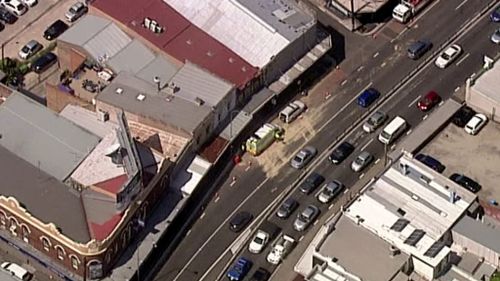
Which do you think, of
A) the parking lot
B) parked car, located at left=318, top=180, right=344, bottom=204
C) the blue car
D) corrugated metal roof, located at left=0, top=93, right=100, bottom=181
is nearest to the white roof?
parked car, located at left=318, top=180, right=344, bottom=204

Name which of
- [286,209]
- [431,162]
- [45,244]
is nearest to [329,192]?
[286,209]

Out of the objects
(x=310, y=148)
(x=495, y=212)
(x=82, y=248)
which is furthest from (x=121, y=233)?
(x=495, y=212)

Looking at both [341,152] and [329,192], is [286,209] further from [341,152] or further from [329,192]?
[341,152]

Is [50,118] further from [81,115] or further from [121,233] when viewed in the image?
[121,233]

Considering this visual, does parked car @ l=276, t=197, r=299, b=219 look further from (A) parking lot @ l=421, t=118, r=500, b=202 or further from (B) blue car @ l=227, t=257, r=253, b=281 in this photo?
(A) parking lot @ l=421, t=118, r=500, b=202

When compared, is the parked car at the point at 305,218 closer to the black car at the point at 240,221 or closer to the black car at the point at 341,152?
the black car at the point at 240,221
